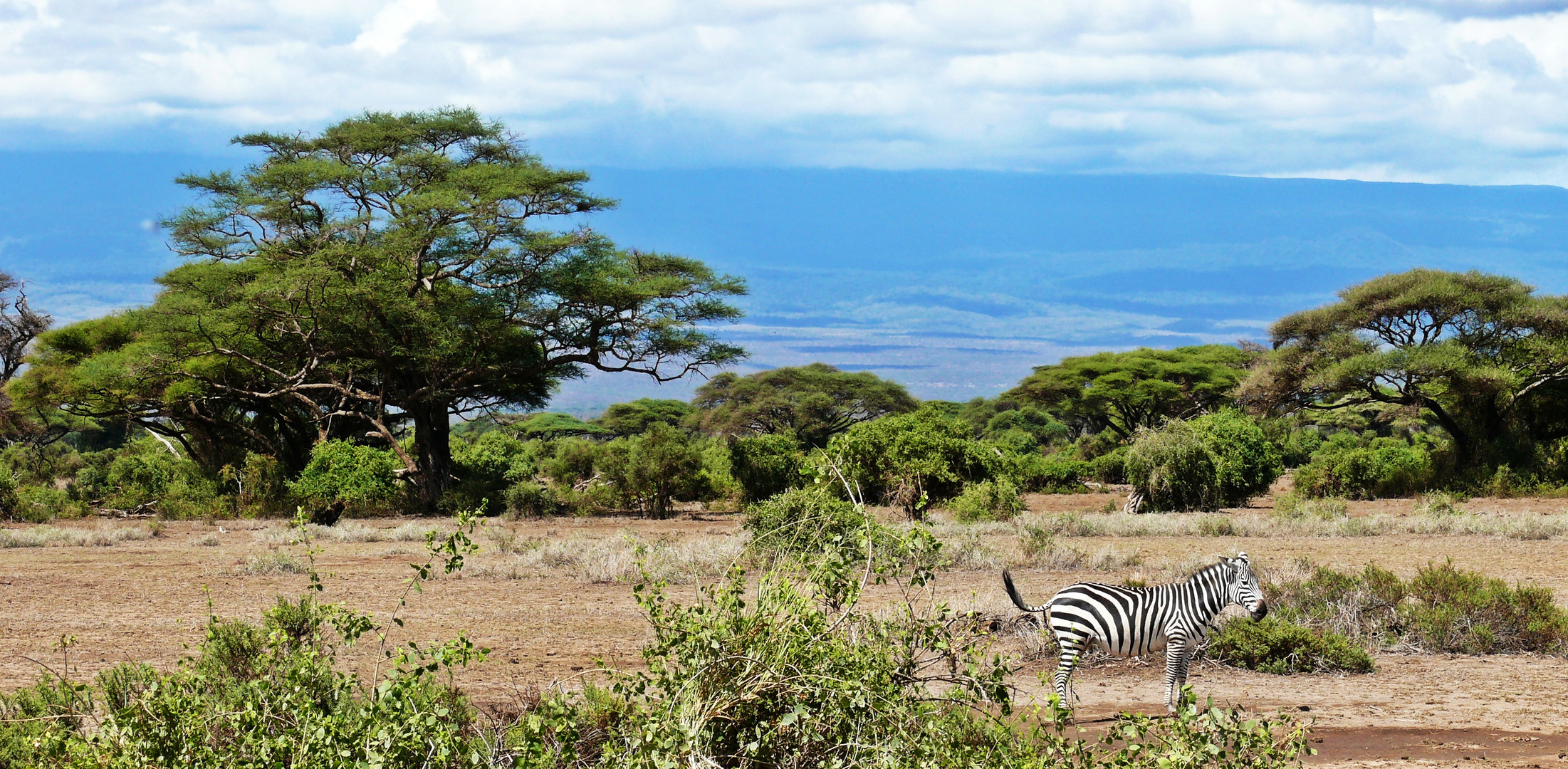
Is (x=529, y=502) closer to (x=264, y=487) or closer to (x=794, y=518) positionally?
(x=264, y=487)

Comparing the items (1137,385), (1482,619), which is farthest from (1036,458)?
(1482,619)

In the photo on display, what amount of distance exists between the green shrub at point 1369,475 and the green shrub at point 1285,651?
20513 millimetres

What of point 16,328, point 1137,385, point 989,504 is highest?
point 16,328

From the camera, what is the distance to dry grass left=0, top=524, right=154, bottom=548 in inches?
790

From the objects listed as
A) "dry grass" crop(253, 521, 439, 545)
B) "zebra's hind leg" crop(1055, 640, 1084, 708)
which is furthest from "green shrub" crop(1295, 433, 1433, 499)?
"zebra's hind leg" crop(1055, 640, 1084, 708)

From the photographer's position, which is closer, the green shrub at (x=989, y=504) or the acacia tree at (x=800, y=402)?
the green shrub at (x=989, y=504)

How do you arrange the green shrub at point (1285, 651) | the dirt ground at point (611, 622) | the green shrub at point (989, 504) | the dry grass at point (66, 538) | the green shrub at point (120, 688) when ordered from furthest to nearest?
the green shrub at point (989, 504)
the dry grass at point (66, 538)
the green shrub at point (1285, 651)
the dirt ground at point (611, 622)
the green shrub at point (120, 688)

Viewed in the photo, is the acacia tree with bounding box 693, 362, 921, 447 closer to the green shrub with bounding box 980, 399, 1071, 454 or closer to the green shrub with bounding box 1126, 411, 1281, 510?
the green shrub with bounding box 980, 399, 1071, 454

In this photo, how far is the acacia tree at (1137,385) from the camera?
42.8 metres

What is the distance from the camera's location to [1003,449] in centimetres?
2898

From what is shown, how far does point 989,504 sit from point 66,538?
53.1 feet

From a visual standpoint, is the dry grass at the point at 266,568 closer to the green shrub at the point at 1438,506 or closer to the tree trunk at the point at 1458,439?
the green shrub at the point at 1438,506

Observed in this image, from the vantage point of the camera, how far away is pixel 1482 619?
10.4m

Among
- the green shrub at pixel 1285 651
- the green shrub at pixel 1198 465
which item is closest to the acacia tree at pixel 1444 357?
the green shrub at pixel 1198 465
